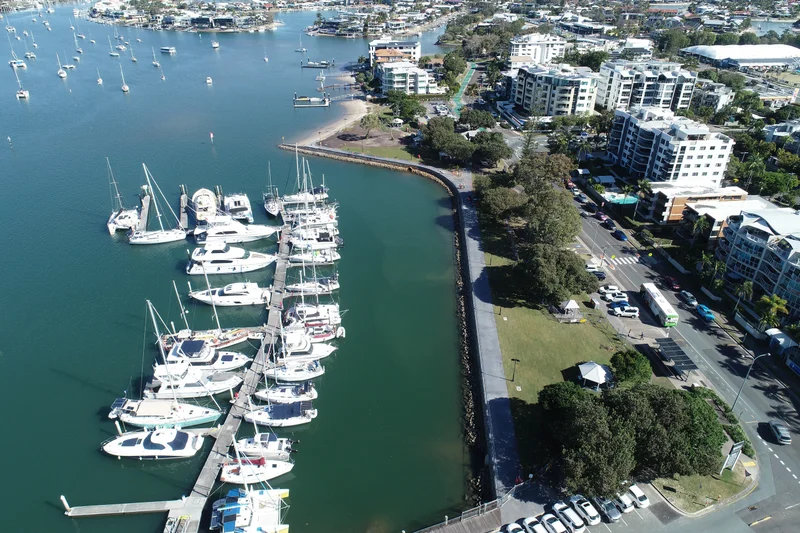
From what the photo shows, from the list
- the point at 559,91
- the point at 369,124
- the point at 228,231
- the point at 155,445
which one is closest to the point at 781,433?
the point at 155,445

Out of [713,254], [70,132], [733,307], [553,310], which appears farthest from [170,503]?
[70,132]

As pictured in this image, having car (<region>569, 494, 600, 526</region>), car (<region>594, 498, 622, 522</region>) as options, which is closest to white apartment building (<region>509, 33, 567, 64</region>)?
car (<region>594, 498, 622, 522</region>)

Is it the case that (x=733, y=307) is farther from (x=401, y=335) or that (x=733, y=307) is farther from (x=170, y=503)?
(x=170, y=503)

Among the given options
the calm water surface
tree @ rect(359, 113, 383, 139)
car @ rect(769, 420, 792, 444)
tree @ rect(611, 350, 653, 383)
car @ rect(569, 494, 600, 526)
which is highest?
tree @ rect(359, 113, 383, 139)

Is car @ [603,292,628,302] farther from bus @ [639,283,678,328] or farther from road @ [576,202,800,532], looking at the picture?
bus @ [639,283,678,328]

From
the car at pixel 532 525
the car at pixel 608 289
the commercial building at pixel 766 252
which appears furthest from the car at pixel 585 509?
the commercial building at pixel 766 252
